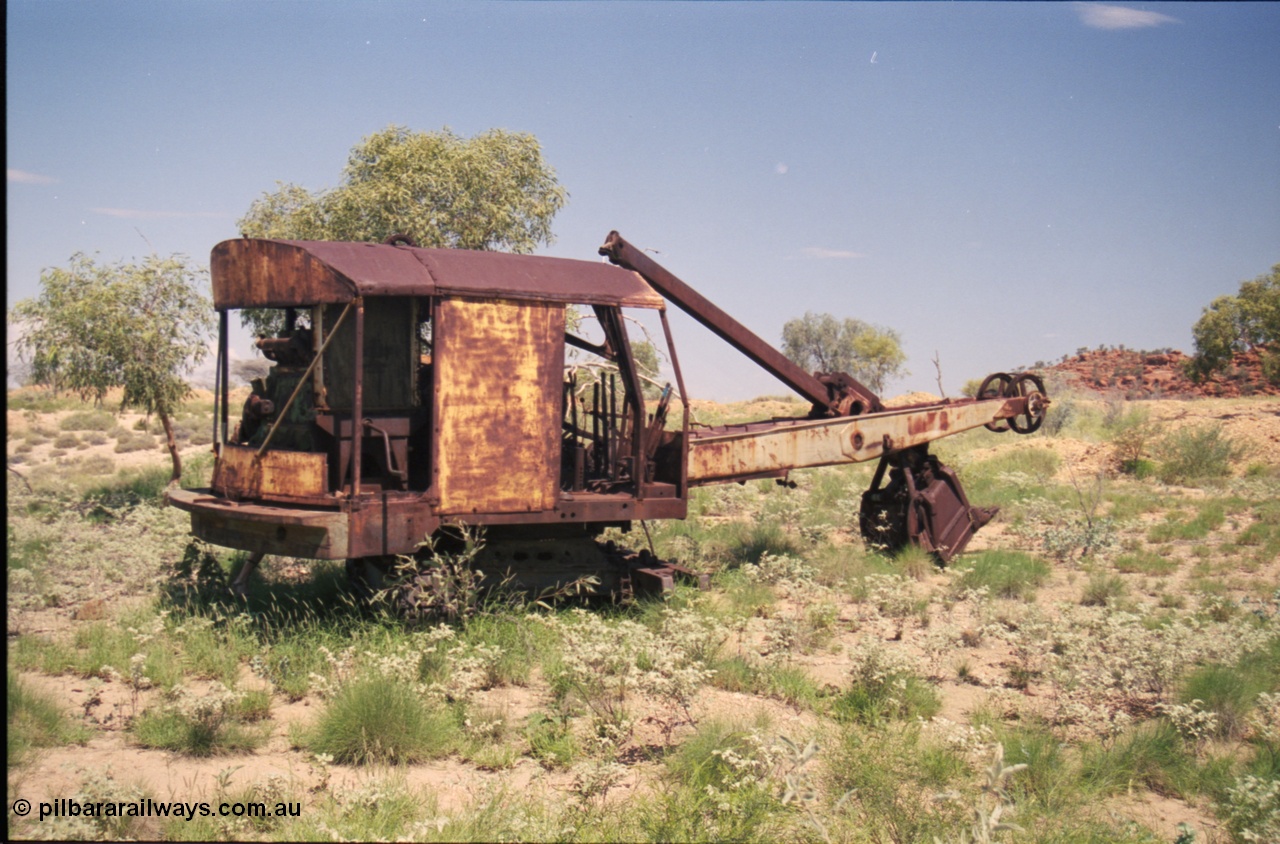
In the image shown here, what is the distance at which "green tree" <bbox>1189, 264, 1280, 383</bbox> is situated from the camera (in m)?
32.0

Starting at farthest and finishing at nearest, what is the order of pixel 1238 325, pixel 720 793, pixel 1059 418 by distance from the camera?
1. pixel 1238 325
2. pixel 1059 418
3. pixel 720 793

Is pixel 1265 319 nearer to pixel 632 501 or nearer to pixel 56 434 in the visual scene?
pixel 632 501

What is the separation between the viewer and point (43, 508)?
11875mm

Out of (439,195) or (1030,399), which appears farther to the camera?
(439,195)

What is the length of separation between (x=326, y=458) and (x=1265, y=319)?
109ft

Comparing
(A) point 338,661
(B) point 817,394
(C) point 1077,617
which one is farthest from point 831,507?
(A) point 338,661

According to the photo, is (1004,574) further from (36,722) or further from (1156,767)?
(36,722)

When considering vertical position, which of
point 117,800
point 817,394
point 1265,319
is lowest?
point 117,800

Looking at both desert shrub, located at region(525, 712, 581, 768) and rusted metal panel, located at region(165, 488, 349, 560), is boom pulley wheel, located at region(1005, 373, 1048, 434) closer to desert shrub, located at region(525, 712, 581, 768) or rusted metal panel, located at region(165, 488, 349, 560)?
desert shrub, located at region(525, 712, 581, 768)

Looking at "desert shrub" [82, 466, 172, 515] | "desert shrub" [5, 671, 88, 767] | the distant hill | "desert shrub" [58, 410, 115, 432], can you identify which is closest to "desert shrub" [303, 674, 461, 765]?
"desert shrub" [5, 671, 88, 767]

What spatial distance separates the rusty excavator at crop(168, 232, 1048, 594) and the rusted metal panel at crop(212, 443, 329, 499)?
1 centimetres

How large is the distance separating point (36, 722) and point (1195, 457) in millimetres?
15276

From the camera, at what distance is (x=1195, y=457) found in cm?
1545

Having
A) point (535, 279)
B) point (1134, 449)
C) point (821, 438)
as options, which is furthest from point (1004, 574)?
point (1134, 449)
